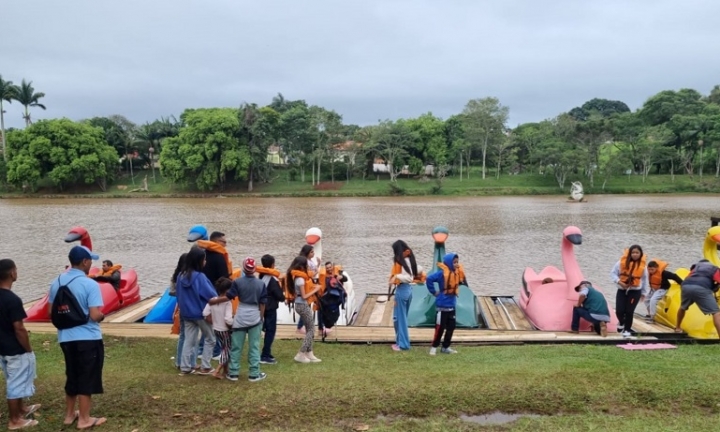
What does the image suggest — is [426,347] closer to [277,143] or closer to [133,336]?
[133,336]

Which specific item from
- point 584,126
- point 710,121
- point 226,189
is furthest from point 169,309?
point 710,121

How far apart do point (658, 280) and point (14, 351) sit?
382 inches

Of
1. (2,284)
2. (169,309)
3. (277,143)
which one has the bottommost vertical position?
(169,309)

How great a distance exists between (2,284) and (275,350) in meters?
3.82

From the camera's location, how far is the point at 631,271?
29.7ft

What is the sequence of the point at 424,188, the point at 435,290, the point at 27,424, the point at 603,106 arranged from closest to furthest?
the point at 27,424, the point at 435,290, the point at 424,188, the point at 603,106

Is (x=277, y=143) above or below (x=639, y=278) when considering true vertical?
above

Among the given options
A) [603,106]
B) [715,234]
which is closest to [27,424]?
[715,234]

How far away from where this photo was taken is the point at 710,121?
63.7 m

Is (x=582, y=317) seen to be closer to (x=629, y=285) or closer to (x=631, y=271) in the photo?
(x=629, y=285)

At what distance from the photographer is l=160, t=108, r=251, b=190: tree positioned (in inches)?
2340

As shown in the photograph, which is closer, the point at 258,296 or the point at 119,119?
the point at 258,296

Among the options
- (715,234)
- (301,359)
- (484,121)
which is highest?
(484,121)

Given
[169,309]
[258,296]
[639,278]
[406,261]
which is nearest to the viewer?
[258,296]
